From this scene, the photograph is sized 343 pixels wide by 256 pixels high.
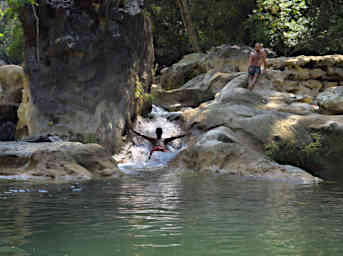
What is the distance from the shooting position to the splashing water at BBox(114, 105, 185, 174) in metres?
12.1

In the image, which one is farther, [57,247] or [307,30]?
[307,30]

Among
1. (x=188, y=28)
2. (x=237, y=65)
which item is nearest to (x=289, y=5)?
(x=237, y=65)

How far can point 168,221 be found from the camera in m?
4.09

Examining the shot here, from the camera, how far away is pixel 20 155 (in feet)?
29.4

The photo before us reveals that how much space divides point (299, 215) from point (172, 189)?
2743mm

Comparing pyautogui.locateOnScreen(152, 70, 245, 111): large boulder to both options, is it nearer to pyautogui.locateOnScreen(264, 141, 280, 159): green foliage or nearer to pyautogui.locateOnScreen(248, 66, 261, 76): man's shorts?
pyautogui.locateOnScreen(248, 66, 261, 76): man's shorts

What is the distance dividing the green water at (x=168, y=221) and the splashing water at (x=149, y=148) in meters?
4.82

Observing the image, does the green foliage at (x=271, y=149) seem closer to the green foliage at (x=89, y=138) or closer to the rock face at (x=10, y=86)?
the green foliage at (x=89, y=138)

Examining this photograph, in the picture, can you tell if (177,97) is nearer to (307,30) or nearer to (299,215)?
(307,30)

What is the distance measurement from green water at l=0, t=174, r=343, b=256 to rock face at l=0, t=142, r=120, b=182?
148 centimetres

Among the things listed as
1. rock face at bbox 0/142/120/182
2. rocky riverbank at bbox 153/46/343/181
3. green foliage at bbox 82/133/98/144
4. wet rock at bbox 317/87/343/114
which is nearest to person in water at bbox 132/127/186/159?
rocky riverbank at bbox 153/46/343/181

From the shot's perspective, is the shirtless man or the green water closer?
the green water

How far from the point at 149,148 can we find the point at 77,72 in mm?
Result: 3344

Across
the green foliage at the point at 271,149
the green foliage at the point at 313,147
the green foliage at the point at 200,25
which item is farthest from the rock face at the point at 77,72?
the green foliage at the point at 200,25
